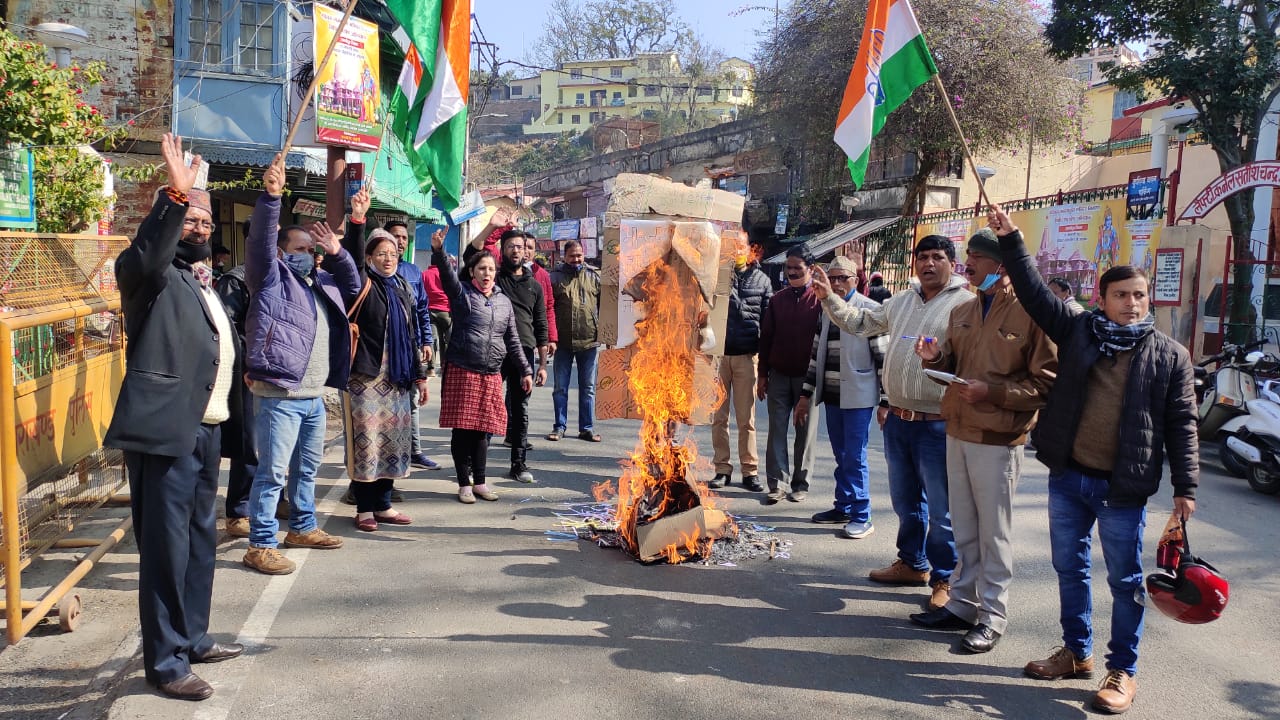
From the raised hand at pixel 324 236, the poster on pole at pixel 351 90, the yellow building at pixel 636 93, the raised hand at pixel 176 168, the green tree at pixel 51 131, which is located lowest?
the raised hand at pixel 324 236

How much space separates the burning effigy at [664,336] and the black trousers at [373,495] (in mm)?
1727

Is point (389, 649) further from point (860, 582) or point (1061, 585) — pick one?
point (1061, 585)

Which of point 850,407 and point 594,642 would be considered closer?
point 594,642

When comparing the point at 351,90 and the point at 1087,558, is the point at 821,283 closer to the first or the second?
the point at 1087,558

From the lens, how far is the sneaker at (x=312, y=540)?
567 centimetres

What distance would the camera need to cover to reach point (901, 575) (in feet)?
17.7

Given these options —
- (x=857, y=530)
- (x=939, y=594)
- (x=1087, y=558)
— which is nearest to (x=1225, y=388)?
(x=857, y=530)

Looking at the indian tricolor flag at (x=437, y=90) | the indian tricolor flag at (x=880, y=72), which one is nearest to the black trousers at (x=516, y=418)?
the indian tricolor flag at (x=437, y=90)

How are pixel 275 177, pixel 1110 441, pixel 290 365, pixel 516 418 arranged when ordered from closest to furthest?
pixel 1110 441
pixel 275 177
pixel 290 365
pixel 516 418

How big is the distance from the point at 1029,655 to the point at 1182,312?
10620mm

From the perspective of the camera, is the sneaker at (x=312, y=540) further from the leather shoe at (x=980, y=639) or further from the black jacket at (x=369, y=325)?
the leather shoe at (x=980, y=639)

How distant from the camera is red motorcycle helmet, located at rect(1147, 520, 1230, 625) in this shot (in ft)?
12.0

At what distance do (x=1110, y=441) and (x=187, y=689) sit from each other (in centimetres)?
400

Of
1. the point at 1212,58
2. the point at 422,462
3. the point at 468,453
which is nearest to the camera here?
the point at 468,453
